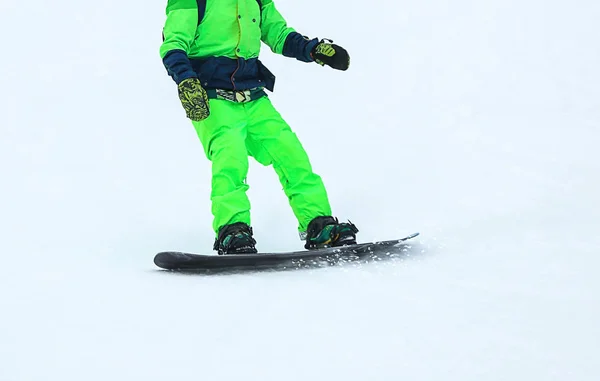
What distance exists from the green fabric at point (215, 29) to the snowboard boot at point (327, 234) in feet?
3.28

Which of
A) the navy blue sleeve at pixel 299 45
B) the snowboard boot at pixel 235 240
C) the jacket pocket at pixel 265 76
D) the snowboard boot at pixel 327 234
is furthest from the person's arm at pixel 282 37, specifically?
the snowboard boot at pixel 235 240

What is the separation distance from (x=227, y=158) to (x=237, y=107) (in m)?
0.34

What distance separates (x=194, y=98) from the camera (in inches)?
150

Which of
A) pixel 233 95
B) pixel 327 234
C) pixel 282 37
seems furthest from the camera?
pixel 282 37

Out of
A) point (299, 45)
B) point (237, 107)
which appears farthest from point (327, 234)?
point (299, 45)

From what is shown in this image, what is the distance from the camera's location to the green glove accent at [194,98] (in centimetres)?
380

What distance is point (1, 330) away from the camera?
284 cm

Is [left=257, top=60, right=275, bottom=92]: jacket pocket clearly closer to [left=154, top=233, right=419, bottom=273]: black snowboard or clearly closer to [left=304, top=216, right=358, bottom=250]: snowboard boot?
[left=304, top=216, right=358, bottom=250]: snowboard boot

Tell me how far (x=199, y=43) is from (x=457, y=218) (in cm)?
179

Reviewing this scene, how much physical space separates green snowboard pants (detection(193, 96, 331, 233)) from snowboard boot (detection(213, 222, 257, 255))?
A: 0.16 ft

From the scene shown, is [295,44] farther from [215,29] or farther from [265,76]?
[215,29]

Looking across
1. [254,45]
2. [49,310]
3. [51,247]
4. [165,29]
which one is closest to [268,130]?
[254,45]

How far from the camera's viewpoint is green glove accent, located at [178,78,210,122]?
3.80 meters

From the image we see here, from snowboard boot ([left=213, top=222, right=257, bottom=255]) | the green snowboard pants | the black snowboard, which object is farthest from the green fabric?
the black snowboard
